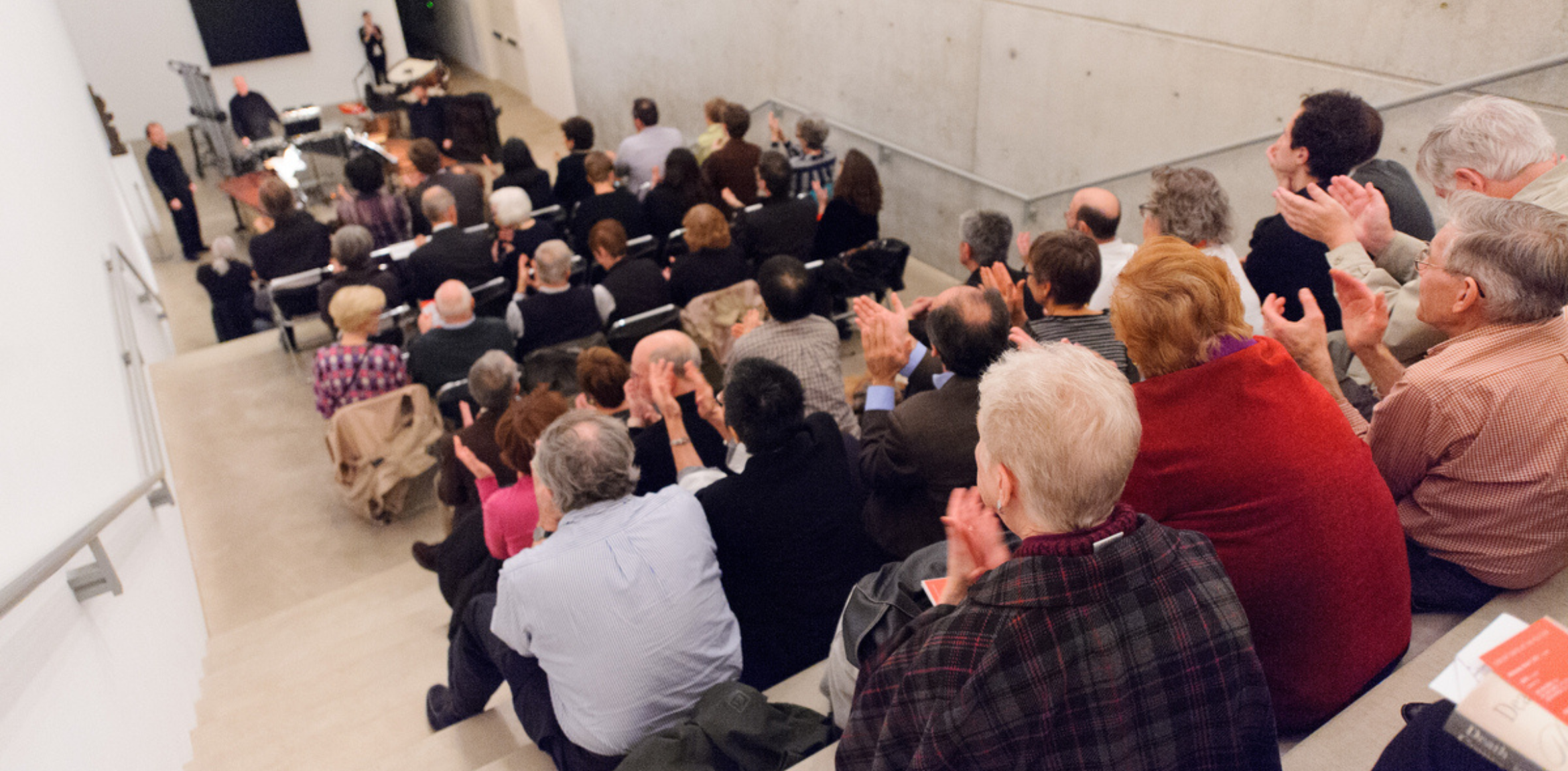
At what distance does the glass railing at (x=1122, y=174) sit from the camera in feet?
11.0

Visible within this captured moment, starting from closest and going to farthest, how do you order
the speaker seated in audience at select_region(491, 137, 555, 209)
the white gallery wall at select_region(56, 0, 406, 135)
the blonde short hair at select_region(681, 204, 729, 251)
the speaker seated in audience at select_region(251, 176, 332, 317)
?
1. the blonde short hair at select_region(681, 204, 729, 251)
2. the speaker seated in audience at select_region(251, 176, 332, 317)
3. the speaker seated in audience at select_region(491, 137, 555, 209)
4. the white gallery wall at select_region(56, 0, 406, 135)

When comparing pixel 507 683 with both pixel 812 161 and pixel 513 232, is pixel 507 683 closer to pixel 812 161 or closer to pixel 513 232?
pixel 513 232

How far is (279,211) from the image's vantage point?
19.5ft

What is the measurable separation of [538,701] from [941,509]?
116 cm

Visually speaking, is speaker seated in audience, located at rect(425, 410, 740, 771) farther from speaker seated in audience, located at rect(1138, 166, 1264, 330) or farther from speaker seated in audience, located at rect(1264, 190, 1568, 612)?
speaker seated in audience, located at rect(1138, 166, 1264, 330)

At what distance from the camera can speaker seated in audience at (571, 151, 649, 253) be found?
19.2 ft

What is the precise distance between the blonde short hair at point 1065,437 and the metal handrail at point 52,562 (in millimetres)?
1819

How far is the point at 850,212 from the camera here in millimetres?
5277

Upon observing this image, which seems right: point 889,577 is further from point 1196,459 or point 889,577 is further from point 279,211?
point 279,211

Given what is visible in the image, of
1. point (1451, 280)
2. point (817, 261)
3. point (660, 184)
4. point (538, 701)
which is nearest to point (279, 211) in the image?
point (660, 184)

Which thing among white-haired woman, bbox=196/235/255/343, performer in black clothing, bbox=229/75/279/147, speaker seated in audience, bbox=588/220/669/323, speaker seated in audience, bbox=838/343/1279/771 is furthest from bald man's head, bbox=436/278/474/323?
performer in black clothing, bbox=229/75/279/147

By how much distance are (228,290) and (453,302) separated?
424cm

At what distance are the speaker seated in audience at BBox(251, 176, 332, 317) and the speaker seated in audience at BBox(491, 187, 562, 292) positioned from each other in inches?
50.9

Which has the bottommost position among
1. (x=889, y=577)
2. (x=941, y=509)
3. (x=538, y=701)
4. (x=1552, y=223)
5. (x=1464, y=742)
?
(x=538, y=701)
